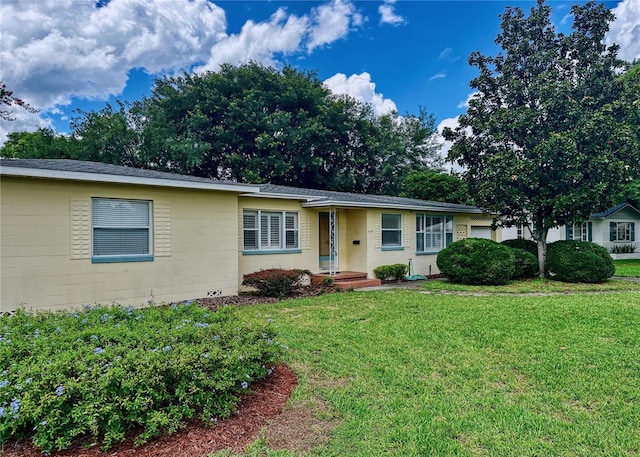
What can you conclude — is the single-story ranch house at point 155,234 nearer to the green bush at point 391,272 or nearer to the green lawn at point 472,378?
the green bush at point 391,272

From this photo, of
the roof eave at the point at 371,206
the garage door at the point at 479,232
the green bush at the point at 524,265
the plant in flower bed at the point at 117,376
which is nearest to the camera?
the plant in flower bed at the point at 117,376

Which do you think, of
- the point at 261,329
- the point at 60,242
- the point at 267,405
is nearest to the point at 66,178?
the point at 60,242

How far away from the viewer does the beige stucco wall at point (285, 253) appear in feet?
36.4

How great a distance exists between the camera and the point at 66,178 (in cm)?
745

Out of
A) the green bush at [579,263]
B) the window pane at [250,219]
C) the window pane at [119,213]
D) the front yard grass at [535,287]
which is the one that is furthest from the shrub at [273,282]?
the green bush at [579,263]

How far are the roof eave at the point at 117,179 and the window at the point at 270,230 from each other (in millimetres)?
1330

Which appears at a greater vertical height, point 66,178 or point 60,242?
point 66,178

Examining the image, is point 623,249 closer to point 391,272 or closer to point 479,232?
point 479,232

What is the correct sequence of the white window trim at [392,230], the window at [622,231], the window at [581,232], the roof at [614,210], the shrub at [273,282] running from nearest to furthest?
the shrub at [273,282], the white window trim at [392,230], the roof at [614,210], the window at [581,232], the window at [622,231]

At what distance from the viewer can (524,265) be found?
43.7 ft

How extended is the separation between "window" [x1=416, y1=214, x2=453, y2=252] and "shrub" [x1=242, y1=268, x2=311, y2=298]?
689 cm

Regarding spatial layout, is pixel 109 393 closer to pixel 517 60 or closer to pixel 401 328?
pixel 401 328

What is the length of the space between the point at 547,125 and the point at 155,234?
12.8 meters

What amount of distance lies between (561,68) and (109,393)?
1601cm
